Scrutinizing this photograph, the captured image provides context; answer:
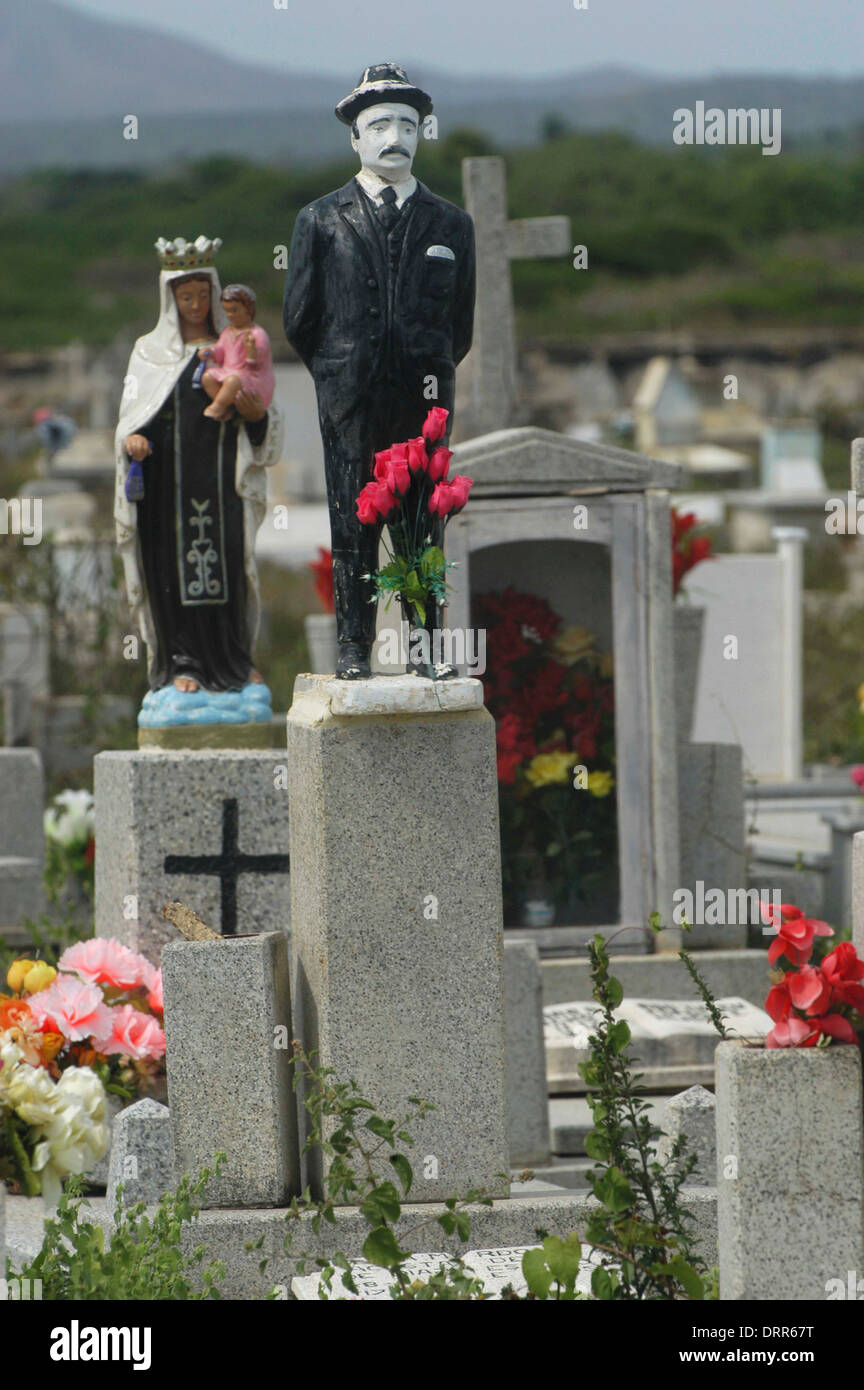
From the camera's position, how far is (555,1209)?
465cm

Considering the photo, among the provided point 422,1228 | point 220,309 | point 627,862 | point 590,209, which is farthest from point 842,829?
point 590,209

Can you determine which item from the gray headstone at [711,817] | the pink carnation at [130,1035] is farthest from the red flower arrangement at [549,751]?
the pink carnation at [130,1035]

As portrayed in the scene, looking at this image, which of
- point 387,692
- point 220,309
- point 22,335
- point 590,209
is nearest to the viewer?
point 387,692

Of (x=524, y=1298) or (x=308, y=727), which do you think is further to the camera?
(x=308, y=727)

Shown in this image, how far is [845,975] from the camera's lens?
142 inches

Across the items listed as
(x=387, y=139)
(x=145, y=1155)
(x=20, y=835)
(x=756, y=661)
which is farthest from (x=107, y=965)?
(x=756, y=661)

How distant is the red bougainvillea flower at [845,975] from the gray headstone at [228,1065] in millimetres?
1455

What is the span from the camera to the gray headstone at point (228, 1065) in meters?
4.54

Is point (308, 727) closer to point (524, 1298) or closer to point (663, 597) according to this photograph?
point (524, 1298)

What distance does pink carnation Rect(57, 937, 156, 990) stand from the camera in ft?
18.2

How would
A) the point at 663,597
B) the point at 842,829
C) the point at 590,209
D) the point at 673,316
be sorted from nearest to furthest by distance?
the point at 663,597 → the point at 842,829 → the point at 673,316 → the point at 590,209

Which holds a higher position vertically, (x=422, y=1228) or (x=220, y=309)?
(x=220, y=309)

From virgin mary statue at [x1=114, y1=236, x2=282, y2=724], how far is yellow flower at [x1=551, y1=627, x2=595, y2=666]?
208 centimetres

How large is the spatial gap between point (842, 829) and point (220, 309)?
4063mm
